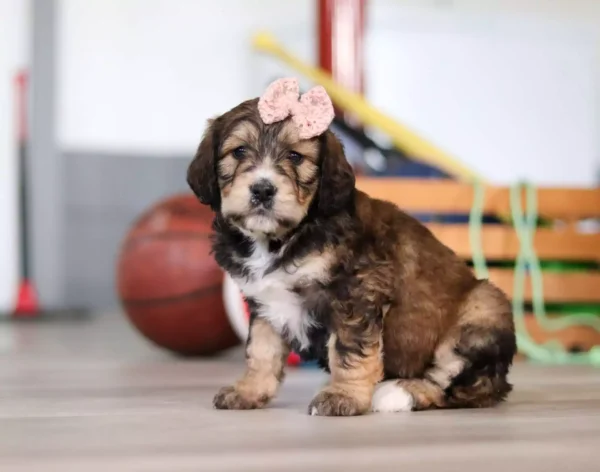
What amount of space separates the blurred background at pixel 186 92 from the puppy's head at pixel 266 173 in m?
5.45

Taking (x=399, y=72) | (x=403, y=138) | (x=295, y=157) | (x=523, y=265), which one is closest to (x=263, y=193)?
(x=295, y=157)

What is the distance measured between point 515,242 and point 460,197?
1.17 ft

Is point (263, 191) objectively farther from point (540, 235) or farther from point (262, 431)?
point (540, 235)

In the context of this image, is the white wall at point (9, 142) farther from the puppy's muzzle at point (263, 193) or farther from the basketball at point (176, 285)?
the puppy's muzzle at point (263, 193)

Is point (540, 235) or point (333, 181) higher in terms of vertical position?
point (333, 181)

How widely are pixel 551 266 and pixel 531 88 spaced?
5.00 m

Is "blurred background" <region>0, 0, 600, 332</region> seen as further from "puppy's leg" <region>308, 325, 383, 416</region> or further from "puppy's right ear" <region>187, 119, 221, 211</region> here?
"puppy's leg" <region>308, 325, 383, 416</region>


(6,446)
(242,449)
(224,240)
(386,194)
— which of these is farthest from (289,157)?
(386,194)

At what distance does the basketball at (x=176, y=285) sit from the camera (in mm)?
3973

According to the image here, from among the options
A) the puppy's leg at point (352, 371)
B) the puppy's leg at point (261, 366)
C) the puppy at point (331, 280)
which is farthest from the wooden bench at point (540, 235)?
the puppy's leg at point (352, 371)

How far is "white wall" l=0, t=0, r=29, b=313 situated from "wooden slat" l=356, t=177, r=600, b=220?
472 centimetres

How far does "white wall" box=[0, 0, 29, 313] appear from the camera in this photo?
313 inches

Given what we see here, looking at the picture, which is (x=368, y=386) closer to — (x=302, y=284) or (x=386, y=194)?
(x=302, y=284)

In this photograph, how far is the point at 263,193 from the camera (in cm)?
227
